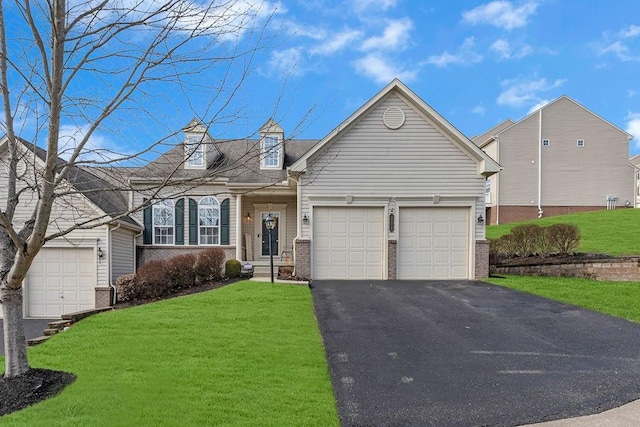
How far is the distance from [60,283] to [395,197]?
37.9 feet

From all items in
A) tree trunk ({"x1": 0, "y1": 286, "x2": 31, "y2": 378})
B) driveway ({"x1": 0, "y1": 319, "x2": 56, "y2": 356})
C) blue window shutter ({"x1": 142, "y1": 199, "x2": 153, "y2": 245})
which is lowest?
driveway ({"x1": 0, "y1": 319, "x2": 56, "y2": 356})

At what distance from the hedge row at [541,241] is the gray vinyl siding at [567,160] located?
1653 centimetres

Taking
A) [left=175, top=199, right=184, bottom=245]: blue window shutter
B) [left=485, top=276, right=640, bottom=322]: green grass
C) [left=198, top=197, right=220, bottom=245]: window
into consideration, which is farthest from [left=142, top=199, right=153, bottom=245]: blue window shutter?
[left=485, top=276, right=640, bottom=322]: green grass

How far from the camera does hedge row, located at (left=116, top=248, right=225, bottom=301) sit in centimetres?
1277

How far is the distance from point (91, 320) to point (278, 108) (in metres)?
6.65

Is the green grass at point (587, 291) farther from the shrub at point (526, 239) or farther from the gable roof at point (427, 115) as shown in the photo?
the gable roof at point (427, 115)

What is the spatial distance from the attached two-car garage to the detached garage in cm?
3

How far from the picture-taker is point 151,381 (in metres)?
4.96

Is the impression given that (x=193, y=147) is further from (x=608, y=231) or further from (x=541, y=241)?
(x=608, y=231)

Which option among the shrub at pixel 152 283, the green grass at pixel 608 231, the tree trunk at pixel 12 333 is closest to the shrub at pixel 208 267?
the shrub at pixel 152 283

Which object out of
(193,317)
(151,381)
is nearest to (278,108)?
(151,381)

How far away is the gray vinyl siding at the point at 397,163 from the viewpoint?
43.6 ft

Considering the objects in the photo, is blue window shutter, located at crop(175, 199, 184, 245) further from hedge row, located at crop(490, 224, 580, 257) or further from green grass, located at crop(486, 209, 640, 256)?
green grass, located at crop(486, 209, 640, 256)

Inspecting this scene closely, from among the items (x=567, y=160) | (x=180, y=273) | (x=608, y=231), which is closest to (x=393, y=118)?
(x=180, y=273)
